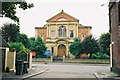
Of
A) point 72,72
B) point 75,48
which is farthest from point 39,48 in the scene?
point 72,72

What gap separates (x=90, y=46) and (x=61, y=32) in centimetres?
1383

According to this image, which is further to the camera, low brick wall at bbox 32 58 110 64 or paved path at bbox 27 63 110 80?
low brick wall at bbox 32 58 110 64

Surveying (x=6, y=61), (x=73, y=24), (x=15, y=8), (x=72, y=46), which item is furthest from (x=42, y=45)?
(x=15, y=8)

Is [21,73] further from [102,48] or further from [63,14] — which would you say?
[63,14]

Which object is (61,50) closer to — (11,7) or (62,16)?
(62,16)

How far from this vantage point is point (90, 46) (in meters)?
53.0

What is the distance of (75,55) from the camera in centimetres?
5762

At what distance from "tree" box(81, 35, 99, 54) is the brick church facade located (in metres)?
9.67

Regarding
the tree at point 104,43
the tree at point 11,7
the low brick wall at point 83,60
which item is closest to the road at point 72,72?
the tree at point 11,7

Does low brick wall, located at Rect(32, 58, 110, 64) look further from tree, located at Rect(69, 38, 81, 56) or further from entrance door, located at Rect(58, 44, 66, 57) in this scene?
entrance door, located at Rect(58, 44, 66, 57)

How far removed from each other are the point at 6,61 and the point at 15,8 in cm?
668

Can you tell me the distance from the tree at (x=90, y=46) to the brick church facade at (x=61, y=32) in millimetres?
9667

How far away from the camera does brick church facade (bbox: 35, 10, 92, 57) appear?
63.6 m

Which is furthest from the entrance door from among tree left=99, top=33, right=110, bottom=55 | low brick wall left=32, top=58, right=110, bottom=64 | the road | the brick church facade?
the road
